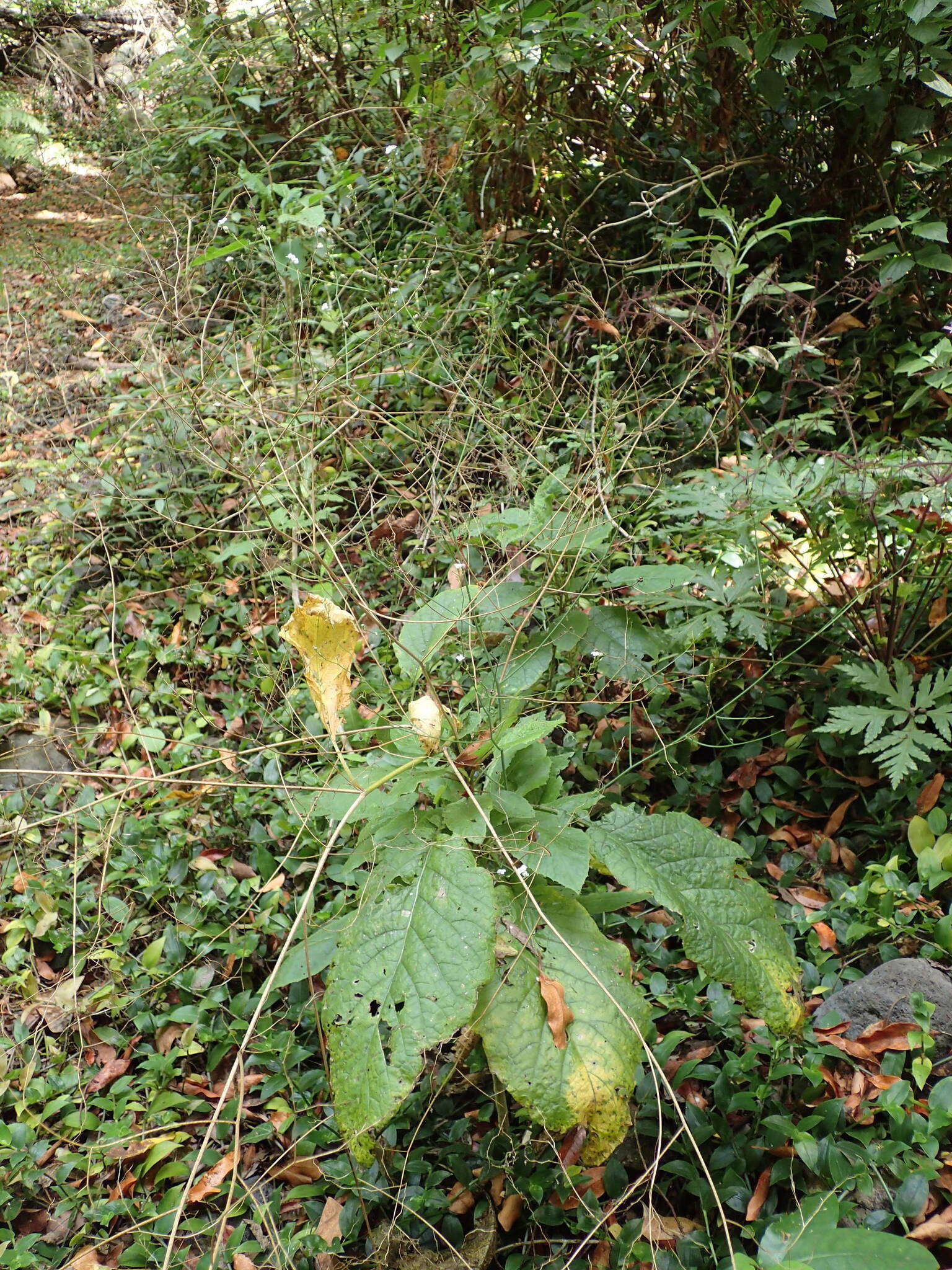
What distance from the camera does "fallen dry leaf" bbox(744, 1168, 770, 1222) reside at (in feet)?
5.87

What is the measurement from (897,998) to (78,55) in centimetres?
1069

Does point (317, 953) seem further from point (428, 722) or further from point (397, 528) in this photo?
point (397, 528)

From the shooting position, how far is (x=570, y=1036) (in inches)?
60.5

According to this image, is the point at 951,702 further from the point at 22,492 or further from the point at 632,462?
the point at 22,492

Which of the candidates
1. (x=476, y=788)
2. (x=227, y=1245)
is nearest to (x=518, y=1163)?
(x=227, y=1245)

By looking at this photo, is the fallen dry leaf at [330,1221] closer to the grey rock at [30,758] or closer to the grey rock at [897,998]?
the grey rock at [897,998]

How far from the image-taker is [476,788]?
1.80m

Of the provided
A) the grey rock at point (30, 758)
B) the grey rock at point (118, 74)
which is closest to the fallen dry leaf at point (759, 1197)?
the grey rock at point (30, 758)

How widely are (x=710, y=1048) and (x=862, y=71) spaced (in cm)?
295

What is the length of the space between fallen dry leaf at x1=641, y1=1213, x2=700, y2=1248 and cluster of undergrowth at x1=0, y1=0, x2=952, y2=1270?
0.03 feet

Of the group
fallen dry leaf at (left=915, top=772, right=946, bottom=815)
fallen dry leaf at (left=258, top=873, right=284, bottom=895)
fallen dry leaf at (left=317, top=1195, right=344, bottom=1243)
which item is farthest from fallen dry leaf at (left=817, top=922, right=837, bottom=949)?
fallen dry leaf at (left=258, top=873, right=284, bottom=895)

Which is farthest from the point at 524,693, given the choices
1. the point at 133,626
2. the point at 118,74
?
the point at 118,74

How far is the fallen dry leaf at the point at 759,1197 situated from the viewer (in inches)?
70.4

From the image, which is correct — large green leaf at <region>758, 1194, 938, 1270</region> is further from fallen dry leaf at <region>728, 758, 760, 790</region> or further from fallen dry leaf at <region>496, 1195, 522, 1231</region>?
fallen dry leaf at <region>728, 758, 760, 790</region>
